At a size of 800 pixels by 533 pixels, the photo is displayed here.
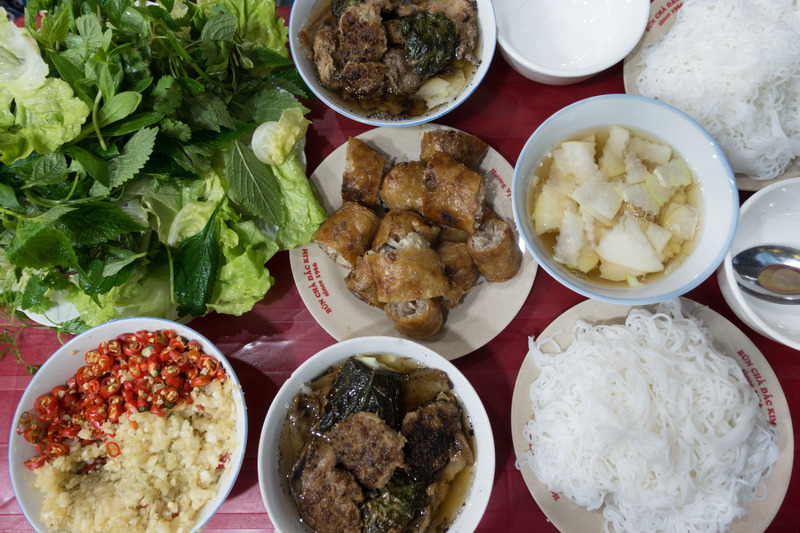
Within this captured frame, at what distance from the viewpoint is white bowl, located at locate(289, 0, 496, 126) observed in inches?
92.0

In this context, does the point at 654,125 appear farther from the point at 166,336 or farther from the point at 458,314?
the point at 166,336

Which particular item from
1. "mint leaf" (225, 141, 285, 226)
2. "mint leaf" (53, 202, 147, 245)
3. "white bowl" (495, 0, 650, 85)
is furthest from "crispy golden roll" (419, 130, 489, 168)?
"mint leaf" (53, 202, 147, 245)

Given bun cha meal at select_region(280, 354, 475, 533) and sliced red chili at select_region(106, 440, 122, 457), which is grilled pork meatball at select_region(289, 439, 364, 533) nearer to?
bun cha meal at select_region(280, 354, 475, 533)

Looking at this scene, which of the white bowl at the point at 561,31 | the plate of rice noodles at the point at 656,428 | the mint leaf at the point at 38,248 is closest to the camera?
the mint leaf at the point at 38,248

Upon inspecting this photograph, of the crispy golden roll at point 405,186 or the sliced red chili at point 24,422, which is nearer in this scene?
the sliced red chili at point 24,422

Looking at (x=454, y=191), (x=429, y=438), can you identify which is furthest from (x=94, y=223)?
(x=429, y=438)

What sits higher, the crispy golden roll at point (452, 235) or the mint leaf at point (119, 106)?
the mint leaf at point (119, 106)

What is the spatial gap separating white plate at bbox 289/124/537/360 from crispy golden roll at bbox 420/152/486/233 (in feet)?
0.60

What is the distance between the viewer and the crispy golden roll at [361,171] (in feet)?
7.85

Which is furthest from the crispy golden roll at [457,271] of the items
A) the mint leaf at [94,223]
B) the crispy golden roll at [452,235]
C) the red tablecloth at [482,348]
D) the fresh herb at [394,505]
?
the mint leaf at [94,223]

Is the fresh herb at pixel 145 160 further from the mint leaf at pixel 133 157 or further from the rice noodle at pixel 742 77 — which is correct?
the rice noodle at pixel 742 77

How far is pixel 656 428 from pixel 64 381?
9.11 feet

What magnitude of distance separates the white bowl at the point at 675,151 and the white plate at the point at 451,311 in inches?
13.4

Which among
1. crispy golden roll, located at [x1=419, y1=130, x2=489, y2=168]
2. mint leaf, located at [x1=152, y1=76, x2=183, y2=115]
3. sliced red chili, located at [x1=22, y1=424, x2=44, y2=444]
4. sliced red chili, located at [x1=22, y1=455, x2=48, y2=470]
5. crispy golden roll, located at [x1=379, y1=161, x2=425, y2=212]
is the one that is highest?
mint leaf, located at [x1=152, y1=76, x2=183, y2=115]
